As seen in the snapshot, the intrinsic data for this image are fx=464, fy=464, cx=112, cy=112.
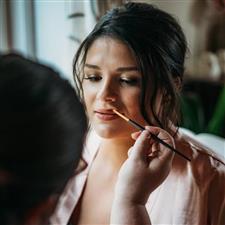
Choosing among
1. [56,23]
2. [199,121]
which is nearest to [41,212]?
[56,23]

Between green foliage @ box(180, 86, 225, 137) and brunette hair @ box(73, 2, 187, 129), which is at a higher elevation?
brunette hair @ box(73, 2, 187, 129)

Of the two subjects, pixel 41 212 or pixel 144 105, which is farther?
pixel 144 105

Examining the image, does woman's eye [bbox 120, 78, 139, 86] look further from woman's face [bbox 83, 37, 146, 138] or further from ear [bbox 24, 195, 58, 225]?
ear [bbox 24, 195, 58, 225]

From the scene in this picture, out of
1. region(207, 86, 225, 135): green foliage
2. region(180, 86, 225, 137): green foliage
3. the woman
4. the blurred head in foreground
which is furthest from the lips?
region(207, 86, 225, 135): green foliage

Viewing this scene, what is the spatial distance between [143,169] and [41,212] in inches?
5.1

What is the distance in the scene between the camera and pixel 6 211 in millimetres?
398

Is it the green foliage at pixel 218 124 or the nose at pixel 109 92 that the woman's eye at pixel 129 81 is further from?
the green foliage at pixel 218 124

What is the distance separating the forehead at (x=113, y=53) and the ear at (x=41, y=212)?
0.18m

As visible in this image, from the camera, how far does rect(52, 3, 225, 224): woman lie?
0.55 metres

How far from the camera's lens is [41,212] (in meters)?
0.43

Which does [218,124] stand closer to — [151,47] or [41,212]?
[151,47]

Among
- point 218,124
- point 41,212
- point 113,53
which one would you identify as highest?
point 113,53

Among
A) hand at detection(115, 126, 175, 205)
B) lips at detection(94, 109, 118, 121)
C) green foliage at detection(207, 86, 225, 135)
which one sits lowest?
green foliage at detection(207, 86, 225, 135)

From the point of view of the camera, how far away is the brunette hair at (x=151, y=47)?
21.5 inches
